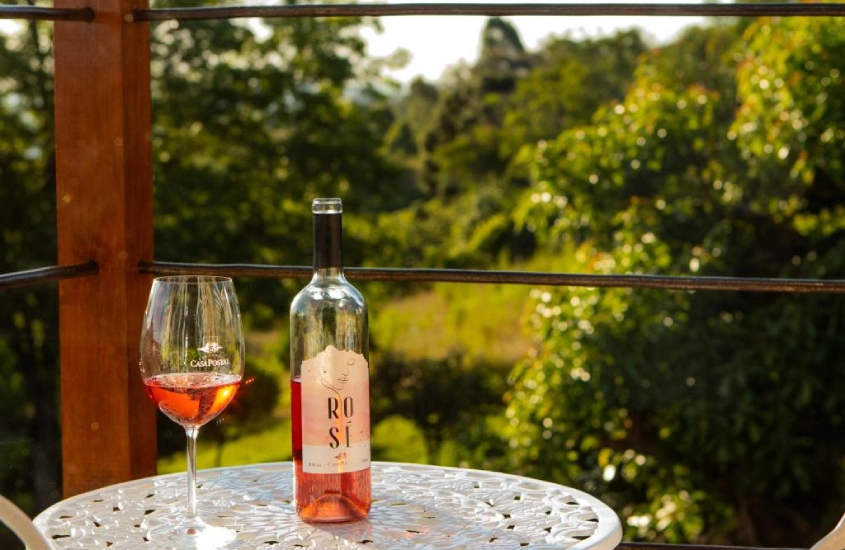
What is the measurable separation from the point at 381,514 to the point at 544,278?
389 millimetres

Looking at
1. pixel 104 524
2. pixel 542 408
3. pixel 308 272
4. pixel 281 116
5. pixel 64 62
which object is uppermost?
pixel 281 116

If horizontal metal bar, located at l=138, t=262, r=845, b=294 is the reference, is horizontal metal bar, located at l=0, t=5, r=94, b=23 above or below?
above

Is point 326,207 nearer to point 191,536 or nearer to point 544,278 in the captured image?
point 191,536

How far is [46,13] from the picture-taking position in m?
1.01

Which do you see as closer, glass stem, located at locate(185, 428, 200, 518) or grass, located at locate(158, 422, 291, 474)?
glass stem, located at locate(185, 428, 200, 518)

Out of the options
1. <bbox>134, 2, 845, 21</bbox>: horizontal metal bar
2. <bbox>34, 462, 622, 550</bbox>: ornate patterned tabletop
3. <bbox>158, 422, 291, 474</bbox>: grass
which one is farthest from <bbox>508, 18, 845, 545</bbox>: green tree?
<bbox>34, 462, 622, 550</bbox>: ornate patterned tabletop

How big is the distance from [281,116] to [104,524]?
6.09m

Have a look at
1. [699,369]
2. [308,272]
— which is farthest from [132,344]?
[699,369]

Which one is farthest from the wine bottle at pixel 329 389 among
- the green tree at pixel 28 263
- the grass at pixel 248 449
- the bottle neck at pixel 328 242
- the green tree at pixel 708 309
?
the grass at pixel 248 449

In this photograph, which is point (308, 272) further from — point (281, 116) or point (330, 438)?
point (281, 116)

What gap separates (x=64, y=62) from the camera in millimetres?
1110

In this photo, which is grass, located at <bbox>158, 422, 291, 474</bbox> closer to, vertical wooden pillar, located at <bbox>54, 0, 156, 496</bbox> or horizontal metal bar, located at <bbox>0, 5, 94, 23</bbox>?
vertical wooden pillar, located at <bbox>54, 0, 156, 496</bbox>

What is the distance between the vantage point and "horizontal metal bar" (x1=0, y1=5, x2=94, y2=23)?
96 cm

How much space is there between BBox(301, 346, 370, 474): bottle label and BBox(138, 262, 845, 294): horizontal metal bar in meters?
0.31
